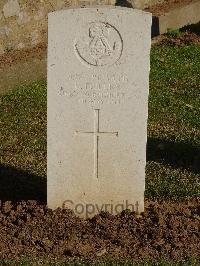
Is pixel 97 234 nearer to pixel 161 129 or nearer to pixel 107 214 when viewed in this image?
pixel 107 214

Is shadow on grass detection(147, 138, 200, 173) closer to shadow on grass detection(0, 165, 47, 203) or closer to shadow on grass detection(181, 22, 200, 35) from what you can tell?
shadow on grass detection(0, 165, 47, 203)

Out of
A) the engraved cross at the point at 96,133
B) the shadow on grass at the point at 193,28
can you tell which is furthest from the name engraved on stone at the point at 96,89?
the shadow on grass at the point at 193,28

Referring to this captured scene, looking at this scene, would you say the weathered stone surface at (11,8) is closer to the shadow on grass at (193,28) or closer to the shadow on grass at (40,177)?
the shadow on grass at (193,28)

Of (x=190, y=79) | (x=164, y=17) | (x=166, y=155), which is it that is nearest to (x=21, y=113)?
(x=166, y=155)

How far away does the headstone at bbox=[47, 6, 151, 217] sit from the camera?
5.52 meters

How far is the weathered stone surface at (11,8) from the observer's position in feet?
34.2

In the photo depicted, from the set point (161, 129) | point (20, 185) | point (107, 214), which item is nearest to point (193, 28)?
point (161, 129)

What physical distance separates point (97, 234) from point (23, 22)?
18.7 ft

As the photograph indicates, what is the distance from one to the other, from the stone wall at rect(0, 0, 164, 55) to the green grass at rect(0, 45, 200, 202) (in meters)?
1.26

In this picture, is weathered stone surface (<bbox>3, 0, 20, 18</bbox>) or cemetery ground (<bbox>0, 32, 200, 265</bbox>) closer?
cemetery ground (<bbox>0, 32, 200, 265</bbox>)

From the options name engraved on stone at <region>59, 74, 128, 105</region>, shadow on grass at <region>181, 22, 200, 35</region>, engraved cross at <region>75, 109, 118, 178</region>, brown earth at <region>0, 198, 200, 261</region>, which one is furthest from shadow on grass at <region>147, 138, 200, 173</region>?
shadow on grass at <region>181, 22, 200, 35</region>

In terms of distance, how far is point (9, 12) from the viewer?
10.5 meters

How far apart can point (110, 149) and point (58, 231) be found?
2.65ft

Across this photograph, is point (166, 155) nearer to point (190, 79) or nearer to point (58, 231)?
point (58, 231)
